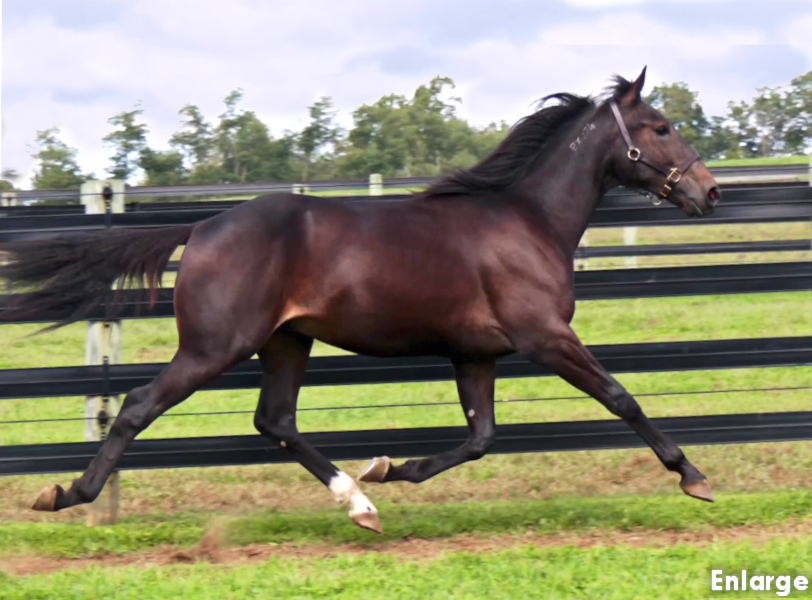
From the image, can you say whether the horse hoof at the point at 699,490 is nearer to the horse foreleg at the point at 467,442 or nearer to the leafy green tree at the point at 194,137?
the horse foreleg at the point at 467,442

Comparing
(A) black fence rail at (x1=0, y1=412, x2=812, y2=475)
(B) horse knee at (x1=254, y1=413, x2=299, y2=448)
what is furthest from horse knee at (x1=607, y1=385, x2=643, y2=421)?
(B) horse knee at (x1=254, y1=413, x2=299, y2=448)

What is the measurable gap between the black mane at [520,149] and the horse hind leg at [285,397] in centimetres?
108

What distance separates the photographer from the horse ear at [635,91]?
18.4 ft

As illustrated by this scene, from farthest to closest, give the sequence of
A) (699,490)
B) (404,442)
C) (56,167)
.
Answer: (56,167) → (404,442) → (699,490)

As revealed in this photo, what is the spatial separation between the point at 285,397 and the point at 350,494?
628mm

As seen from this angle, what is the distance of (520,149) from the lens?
18.7 ft

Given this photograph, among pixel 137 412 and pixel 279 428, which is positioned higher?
pixel 137 412

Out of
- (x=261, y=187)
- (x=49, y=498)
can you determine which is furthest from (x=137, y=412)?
(x=261, y=187)

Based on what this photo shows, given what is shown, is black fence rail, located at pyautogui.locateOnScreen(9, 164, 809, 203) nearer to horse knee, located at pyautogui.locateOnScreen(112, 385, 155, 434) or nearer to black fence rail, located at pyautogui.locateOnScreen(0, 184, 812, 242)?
black fence rail, located at pyautogui.locateOnScreen(0, 184, 812, 242)

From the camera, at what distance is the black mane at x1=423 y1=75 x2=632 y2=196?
5.61m

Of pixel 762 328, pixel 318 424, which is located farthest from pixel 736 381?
pixel 318 424

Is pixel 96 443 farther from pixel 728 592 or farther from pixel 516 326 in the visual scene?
pixel 728 592

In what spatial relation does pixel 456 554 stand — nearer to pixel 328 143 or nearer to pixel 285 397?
pixel 285 397

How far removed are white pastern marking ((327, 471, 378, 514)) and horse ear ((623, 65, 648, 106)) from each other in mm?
2423
